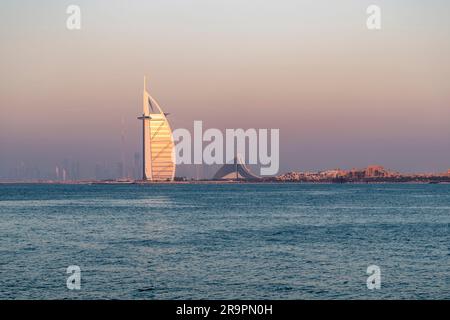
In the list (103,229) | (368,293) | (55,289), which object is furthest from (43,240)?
(368,293)

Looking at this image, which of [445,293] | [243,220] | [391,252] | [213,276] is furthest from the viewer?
[243,220]

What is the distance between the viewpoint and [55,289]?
109 feet

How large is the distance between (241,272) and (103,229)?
3264 cm

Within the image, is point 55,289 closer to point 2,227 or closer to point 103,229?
point 103,229

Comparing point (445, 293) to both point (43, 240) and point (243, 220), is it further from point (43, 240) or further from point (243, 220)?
point (243, 220)

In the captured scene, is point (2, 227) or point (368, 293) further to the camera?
point (2, 227)

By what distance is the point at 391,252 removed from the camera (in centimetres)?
4853
